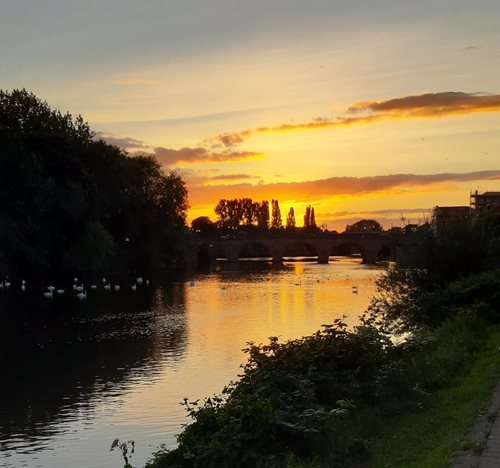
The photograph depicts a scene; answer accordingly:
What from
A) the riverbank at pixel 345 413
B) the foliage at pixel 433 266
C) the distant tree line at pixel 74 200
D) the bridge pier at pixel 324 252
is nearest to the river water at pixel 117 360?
the riverbank at pixel 345 413

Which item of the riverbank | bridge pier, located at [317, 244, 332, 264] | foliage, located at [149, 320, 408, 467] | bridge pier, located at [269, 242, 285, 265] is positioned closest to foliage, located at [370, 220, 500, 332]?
the riverbank

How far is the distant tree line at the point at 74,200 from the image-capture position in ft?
213

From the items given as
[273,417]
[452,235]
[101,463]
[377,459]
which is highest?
[452,235]

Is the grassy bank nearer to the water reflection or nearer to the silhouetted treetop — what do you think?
the water reflection

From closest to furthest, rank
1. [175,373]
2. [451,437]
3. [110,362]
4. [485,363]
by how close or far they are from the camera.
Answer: [451,437] → [485,363] → [175,373] → [110,362]

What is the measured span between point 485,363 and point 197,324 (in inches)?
973

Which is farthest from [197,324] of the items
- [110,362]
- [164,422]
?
[164,422]

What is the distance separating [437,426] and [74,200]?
6354 cm

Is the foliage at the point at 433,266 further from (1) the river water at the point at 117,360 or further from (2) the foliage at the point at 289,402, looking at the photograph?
(2) the foliage at the point at 289,402

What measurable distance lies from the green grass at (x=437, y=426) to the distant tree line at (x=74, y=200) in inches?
2195

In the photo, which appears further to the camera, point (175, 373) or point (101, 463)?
point (175, 373)

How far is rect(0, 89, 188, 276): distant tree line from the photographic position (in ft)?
213

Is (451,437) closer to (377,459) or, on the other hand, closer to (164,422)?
(377,459)

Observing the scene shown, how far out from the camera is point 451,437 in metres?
9.56
